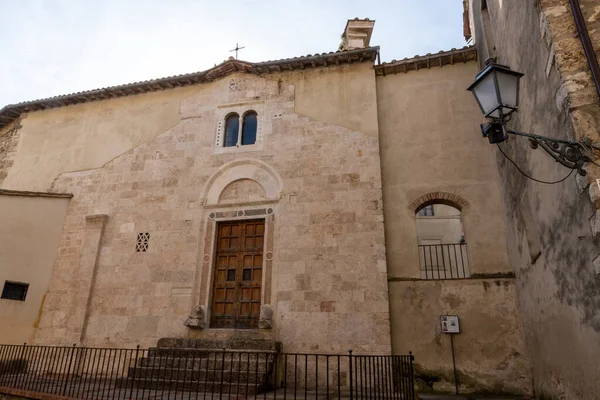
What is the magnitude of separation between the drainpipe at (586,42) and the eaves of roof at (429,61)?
5.99 meters

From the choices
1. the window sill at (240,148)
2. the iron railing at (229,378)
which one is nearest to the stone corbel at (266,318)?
the iron railing at (229,378)

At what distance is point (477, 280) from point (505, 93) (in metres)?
5.43

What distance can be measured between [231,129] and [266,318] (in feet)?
18.3

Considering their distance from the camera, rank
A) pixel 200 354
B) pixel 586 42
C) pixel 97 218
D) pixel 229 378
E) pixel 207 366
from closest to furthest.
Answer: pixel 586 42
pixel 207 366
pixel 229 378
pixel 200 354
pixel 97 218

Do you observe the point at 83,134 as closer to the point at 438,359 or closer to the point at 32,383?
the point at 32,383

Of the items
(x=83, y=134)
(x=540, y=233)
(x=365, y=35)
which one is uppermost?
(x=365, y=35)

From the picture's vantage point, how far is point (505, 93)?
470cm

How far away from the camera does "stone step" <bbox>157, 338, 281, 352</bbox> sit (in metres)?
9.01

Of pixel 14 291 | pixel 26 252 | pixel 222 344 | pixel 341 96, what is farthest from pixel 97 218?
pixel 341 96

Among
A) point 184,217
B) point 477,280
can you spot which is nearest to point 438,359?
point 477,280

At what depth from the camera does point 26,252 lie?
453 inches

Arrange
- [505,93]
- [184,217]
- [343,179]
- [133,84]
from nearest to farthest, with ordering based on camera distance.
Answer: [505,93] < [343,179] < [184,217] < [133,84]

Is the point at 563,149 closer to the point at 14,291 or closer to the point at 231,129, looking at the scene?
the point at 231,129

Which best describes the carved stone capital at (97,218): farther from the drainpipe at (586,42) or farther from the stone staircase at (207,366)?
the drainpipe at (586,42)
